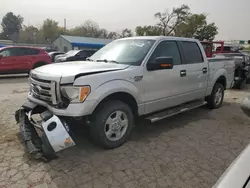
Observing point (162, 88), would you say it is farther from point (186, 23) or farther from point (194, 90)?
point (186, 23)

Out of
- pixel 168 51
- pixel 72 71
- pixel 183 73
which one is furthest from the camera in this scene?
pixel 183 73

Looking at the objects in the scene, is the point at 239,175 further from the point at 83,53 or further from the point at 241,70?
the point at 83,53

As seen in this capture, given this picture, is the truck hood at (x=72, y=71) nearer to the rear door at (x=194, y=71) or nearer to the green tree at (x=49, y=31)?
the rear door at (x=194, y=71)

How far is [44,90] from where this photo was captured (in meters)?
3.44

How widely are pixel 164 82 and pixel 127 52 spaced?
0.90 m

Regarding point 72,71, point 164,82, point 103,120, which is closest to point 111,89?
point 103,120

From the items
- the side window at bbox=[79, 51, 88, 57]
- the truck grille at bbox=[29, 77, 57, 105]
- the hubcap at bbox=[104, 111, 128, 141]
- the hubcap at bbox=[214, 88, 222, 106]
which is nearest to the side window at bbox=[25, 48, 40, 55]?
the side window at bbox=[79, 51, 88, 57]

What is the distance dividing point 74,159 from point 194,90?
10.5ft

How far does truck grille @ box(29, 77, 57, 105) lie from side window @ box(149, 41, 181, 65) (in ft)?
5.83

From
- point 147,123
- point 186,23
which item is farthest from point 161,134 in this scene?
point 186,23

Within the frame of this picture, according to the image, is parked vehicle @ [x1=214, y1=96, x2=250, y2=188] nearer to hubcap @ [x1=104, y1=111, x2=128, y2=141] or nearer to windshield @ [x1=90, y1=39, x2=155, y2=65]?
hubcap @ [x1=104, y1=111, x2=128, y2=141]

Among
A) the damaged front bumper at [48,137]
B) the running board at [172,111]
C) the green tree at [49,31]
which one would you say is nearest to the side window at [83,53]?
the running board at [172,111]

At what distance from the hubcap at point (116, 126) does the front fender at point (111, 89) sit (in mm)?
362

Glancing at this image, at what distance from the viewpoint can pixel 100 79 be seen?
3314 millimetres
